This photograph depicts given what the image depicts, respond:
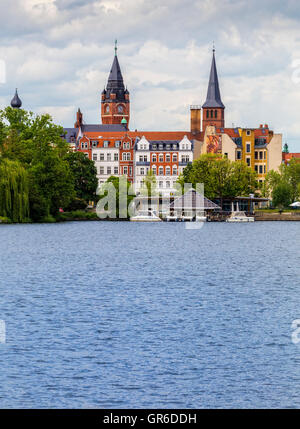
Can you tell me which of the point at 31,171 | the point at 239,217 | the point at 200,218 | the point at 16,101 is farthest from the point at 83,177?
the point at 16,101

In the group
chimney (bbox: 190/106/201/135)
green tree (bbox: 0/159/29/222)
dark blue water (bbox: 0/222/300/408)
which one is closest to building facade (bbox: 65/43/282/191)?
chimney (bbox: 190/106/201/135)

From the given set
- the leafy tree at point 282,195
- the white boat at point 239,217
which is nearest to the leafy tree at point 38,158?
the white boat at point 239,217

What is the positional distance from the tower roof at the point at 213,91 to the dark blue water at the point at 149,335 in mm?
136326

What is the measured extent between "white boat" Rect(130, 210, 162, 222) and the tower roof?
5168 centimetres

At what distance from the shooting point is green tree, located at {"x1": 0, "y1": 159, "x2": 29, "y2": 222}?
3529 inches

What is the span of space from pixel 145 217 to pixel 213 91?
59.7 metres

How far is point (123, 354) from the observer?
23.4 meters

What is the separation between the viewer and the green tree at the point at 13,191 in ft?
294

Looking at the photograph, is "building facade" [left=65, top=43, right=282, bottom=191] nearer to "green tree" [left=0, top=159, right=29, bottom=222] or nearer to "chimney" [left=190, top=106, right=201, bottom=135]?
"chimney" [left=190, top=106, right=201, bottom=135]

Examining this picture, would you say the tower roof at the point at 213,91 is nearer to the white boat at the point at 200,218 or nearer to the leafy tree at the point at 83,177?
the leafy tree at the point at 83,177

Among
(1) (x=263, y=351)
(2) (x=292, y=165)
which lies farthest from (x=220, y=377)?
(2) (x=292, y=165)

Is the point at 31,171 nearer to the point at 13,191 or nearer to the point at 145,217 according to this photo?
the point at 13,191

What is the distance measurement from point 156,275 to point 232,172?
9127 centimetres

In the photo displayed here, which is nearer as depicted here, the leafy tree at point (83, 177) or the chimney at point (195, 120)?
the leafy tree at point (83, 177)
